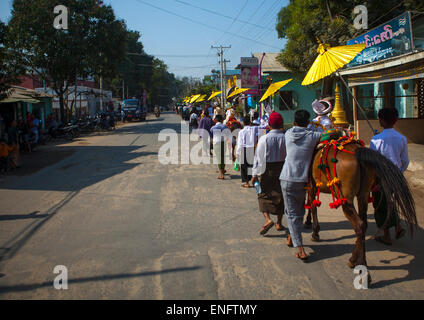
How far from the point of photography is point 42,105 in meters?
27.1

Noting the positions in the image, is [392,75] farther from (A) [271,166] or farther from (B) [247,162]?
(A) [271,166]

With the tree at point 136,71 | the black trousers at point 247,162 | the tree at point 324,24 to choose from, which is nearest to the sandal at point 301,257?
the black trousers at point 247,162

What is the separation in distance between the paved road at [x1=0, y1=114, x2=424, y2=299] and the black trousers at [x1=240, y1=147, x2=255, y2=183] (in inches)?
17.3

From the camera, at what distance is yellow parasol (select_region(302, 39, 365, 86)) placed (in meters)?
Result: 5.62

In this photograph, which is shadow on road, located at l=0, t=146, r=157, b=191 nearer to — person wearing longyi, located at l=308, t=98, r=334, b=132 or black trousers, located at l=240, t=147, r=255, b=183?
black trousers, located at l=240, t=147, r=255, b=183

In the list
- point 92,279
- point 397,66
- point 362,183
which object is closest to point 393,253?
point 362,183

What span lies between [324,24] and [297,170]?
48.5 feet

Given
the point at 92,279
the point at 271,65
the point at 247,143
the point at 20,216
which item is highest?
the point at 271,65

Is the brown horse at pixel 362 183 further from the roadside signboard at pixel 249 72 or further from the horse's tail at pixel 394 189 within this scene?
the roadside signboard at pixel 249 72

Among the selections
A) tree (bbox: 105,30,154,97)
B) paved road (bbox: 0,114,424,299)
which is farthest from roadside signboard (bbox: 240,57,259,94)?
tree (bbox: 105,30,154,97)

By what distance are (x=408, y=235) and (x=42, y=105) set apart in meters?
26.8

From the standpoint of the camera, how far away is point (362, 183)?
14.4ft

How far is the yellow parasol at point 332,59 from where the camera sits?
18.4ft

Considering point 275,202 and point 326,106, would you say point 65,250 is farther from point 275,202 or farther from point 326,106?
point 326,106
